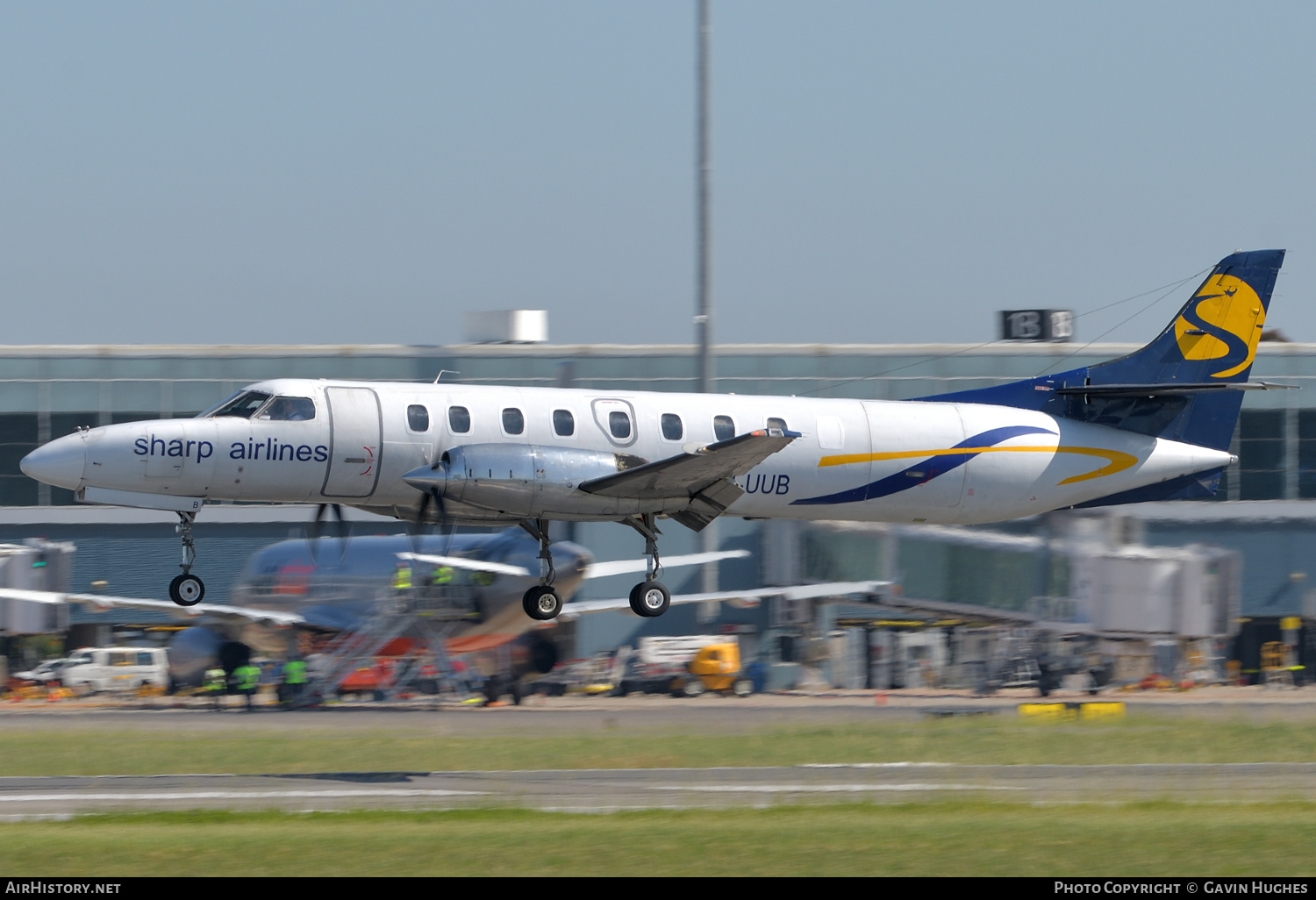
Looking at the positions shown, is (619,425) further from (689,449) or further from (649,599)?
(649,599)

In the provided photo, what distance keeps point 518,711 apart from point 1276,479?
96.5ft

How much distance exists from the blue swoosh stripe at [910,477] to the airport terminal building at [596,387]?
18.8 m

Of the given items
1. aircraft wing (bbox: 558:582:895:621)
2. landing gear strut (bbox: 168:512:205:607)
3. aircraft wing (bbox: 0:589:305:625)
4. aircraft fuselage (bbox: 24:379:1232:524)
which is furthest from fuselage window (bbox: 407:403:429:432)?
aircraft wing (bbox: 558:582:895:621)

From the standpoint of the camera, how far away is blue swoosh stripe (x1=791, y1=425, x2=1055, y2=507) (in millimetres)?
25516

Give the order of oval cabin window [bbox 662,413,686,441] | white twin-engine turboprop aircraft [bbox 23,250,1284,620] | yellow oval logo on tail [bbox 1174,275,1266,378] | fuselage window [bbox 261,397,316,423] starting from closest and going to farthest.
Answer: white twin-engine turboprop aircraft [bbox 23,250,1284,620]
fuselage window [bbox 261,397,316,423]
oval cabin window [bbox 662,413,686,441]
yellow oval logo on tail [bbox 1174,275,1266,378]

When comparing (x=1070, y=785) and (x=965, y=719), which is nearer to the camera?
(x=1070, y=785)

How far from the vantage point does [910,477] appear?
2569cm

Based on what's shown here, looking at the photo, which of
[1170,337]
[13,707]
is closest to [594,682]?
[13,707]

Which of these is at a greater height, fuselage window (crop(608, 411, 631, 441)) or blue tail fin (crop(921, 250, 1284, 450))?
blue tail fin (crop(921, 250, 1284, 450))

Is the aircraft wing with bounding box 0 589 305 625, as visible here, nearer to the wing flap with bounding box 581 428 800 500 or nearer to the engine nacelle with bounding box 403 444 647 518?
the engine nacelle with bounding box 403 444 647 518

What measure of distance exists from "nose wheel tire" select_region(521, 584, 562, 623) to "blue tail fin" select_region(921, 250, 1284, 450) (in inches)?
346

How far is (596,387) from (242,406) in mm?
26210

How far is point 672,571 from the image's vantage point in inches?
1844
